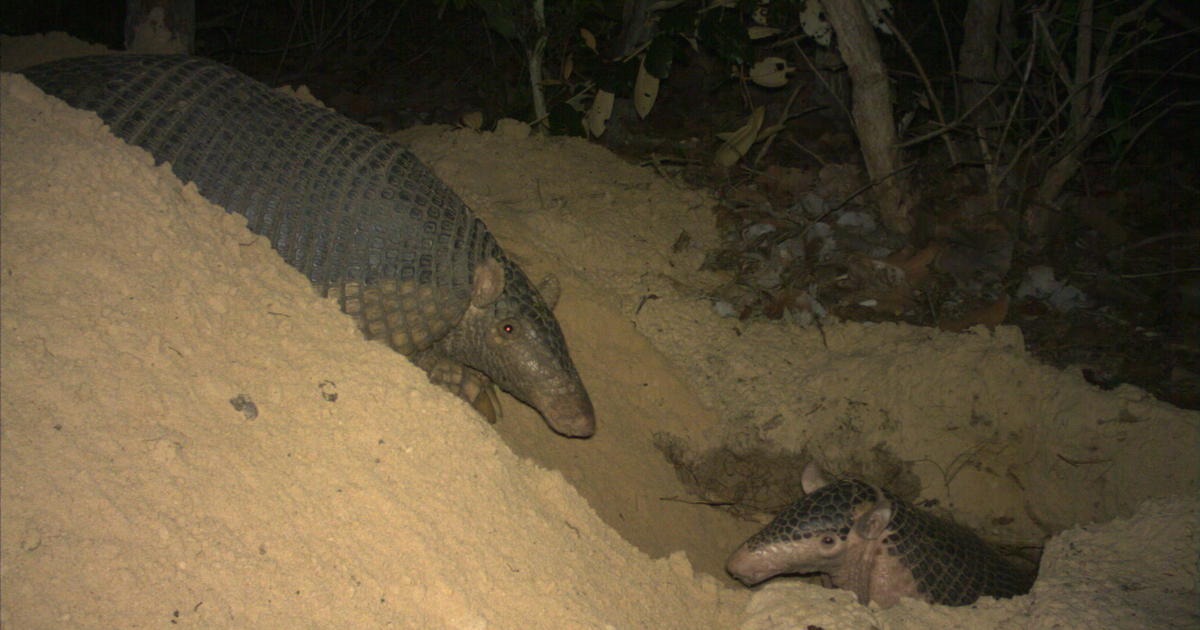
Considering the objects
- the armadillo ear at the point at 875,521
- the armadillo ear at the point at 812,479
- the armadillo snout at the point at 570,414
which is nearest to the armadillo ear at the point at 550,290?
the armadillo snout at the point at 570,414

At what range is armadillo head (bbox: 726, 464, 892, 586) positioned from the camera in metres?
3.68

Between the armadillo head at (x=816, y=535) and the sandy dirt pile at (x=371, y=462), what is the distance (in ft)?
1.32

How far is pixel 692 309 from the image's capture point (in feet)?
17.7

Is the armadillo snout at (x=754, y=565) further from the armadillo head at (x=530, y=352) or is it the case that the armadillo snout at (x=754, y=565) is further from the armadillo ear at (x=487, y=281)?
the armadillo ear at (x=487, y=281)

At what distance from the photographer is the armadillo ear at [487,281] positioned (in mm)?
3889

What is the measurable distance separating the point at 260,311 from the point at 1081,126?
6426mm

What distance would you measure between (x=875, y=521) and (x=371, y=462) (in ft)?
8.59

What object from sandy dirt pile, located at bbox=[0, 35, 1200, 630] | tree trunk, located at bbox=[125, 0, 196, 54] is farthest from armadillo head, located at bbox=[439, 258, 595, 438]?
tree trunk, located at bbox=[125, 0, 196, 54]

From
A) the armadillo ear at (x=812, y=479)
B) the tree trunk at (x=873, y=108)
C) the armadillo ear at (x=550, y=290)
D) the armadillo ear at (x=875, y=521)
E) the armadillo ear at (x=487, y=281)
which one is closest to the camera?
the armadillo ear at (x=875, y=521)

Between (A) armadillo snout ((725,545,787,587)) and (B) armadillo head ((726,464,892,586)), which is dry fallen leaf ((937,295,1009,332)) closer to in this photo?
(B) armadillo head ((726,464,892,586))

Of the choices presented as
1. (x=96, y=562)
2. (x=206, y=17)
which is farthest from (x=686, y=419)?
(x=206, y=17)

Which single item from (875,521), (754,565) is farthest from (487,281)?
(875,521)

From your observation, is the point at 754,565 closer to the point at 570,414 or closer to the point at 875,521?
the point at 875,521

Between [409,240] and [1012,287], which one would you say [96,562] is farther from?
[1012,287]
